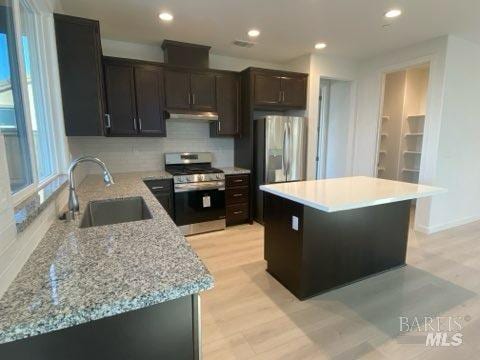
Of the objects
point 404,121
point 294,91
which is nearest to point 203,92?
point 294,91

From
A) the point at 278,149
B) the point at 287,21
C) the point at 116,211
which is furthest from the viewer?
the point at 278,149

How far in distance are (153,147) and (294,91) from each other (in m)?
2.41

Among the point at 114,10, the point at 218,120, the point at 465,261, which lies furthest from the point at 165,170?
the point at 465,261

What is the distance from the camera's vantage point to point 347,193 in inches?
84.4

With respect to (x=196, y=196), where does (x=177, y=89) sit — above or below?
above

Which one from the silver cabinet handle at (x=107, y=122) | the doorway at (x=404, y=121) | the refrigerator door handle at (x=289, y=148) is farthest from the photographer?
the doorway at (x=404, y=121)

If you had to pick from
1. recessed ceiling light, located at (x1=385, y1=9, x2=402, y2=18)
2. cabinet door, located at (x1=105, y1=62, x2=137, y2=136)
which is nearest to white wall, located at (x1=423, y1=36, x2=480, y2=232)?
recessed ceiling light, located at (x1=385, y1=9, x2=402, y2=18)

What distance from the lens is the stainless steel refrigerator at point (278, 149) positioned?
379cm

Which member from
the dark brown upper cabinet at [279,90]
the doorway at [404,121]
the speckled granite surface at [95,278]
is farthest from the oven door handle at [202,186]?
the doorway at [404,121]

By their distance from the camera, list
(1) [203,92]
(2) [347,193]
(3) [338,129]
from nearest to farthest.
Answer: (2) [347,193] < (1) [203,92] < (3) [338,129]

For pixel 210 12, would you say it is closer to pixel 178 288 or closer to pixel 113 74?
pixel 113 74

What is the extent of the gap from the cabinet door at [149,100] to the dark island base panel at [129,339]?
305 cm

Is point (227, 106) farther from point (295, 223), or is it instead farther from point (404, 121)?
point (404, 121)

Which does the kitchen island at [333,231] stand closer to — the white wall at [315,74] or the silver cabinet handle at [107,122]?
the white wall at [315,74]
